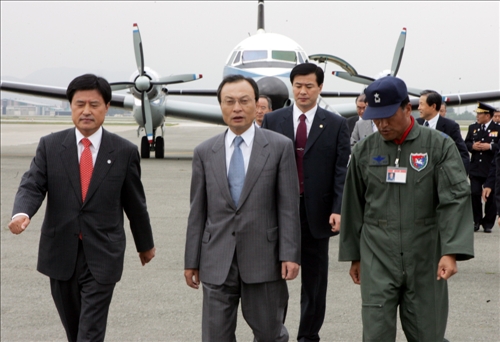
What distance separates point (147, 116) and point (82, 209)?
61.4ft

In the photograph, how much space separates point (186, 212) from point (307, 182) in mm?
6574

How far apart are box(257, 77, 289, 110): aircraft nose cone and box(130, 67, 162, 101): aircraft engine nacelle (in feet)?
24.3

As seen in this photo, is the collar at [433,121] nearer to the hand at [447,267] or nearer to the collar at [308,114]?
the collar at [308,114]

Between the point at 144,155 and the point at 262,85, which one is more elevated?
the point at 262,85

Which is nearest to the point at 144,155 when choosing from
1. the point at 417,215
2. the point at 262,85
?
the point at 262,85

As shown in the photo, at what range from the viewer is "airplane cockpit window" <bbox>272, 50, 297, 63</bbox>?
18.0 m

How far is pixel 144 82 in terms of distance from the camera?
872 inches

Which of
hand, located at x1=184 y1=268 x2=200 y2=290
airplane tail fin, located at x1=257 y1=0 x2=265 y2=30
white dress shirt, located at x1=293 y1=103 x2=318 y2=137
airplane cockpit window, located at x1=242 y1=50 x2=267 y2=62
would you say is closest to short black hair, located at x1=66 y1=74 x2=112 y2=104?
hand, located at x1=184 y1=268 x2=200 y2=290

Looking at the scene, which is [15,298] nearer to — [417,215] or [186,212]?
[417,215]

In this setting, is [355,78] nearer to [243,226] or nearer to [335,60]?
[335,60]

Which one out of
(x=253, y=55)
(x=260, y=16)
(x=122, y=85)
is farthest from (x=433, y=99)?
(x=260, y=16)

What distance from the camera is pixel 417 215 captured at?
351cm

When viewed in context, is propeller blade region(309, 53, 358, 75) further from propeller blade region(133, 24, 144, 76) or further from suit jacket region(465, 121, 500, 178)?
suit jacket region(465, 121, 500, 178)

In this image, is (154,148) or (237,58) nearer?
(237,58)
